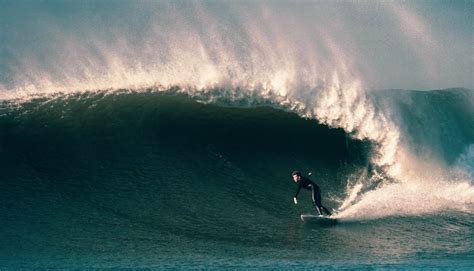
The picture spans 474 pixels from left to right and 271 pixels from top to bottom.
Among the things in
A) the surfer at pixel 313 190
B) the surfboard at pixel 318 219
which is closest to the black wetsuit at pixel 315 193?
the surfer at pixel 313 190

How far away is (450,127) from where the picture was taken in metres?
13.6

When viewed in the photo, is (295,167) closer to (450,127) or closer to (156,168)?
(156,168)

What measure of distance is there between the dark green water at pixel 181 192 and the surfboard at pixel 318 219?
0.10m

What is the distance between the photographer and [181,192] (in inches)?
381

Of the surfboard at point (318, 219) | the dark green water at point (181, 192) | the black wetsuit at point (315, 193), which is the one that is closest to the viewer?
the dark green water at point (181, 192)

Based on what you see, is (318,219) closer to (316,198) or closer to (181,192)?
(316,198)

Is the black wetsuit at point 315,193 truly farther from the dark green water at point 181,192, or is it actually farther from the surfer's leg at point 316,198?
the dark green water at point 181,192

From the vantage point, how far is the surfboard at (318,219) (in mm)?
8845

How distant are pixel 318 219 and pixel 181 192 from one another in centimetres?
228

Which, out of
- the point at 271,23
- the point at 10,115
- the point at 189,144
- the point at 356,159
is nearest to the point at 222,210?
the point at 189,144

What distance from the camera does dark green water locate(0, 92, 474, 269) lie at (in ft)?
24.7

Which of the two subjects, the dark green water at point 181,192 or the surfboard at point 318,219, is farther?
the surfboard at point 318,219

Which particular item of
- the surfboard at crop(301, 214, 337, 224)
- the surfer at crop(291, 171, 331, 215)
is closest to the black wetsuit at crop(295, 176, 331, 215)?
the surfer at crop(291, 171, 331, 215)

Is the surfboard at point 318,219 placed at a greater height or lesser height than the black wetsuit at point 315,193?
lesser
